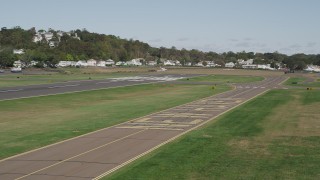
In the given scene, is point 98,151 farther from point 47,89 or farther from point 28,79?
point 28,79

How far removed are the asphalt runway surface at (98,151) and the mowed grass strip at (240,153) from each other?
115cm

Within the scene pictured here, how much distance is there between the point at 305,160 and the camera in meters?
24.3

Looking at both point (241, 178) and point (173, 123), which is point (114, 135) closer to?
point (173, 123)

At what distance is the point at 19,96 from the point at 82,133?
33.8 meters

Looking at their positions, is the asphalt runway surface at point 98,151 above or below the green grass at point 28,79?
above

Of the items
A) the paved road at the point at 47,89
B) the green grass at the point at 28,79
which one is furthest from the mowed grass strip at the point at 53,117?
the green grass at the point at 28,79

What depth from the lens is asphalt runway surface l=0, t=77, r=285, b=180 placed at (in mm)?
21641

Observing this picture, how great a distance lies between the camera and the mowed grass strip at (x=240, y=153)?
21422 millimetres

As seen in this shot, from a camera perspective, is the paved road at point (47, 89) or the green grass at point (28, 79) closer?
the paved road at point (47, 89)

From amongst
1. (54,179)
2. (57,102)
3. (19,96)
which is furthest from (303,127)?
(19,96)

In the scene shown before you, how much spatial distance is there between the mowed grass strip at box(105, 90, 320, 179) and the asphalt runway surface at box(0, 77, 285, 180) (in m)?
1.15

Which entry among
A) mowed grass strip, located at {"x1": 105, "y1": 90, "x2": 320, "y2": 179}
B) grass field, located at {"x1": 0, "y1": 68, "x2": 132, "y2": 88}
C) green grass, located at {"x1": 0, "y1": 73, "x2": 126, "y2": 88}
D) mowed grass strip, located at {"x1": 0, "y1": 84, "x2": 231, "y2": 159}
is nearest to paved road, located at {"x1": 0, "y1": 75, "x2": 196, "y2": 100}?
mowed grass strip, located at {"x1": 0, "y1": 84, "x2": 231, "y2": 159}

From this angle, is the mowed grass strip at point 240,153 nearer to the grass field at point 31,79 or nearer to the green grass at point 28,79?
the green grass at point 28,79

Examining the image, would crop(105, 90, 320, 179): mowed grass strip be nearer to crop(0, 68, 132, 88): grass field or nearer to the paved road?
the paved road
